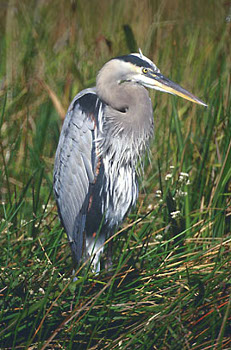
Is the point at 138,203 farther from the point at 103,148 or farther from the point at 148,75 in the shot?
the point at 148,75

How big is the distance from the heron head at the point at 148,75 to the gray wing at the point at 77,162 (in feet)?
0.70

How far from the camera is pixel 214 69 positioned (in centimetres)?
329

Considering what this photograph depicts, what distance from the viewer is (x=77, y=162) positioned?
2.42m

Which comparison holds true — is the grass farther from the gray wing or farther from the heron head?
the heron head

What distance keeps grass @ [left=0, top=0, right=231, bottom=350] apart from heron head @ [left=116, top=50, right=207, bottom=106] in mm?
320

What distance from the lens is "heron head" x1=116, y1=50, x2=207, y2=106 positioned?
7.44 ft

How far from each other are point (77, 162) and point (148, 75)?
0.49m

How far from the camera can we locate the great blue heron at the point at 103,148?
7.67 feet

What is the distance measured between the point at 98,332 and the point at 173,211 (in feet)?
2.59

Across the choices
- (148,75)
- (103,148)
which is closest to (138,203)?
(103,148)

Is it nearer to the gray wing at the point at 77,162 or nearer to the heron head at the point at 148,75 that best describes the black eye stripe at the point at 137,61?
the heron head at the point at 148,75

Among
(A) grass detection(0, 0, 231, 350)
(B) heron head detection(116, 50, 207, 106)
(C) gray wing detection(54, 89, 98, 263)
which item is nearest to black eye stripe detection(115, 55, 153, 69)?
(B) heron head detection(116, 50, 207, 106)

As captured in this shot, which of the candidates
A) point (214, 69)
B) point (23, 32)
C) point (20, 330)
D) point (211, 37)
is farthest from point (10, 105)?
point (20, 330)

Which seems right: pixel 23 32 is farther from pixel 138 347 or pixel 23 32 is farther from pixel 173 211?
pixel 138 347
